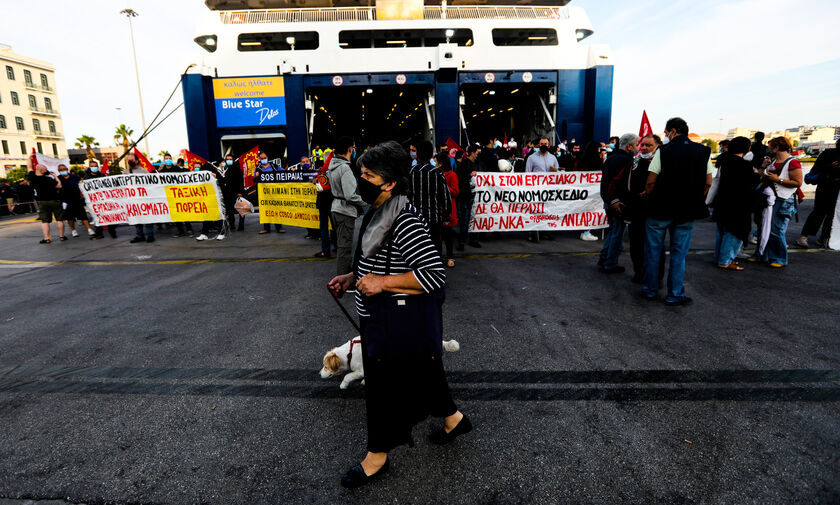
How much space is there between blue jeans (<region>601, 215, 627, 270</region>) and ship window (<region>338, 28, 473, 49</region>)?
12.7 m

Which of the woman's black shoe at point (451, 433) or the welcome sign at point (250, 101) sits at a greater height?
the welcome sign at point (250, 101)

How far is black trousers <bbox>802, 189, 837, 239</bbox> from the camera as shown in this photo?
24.2 feet

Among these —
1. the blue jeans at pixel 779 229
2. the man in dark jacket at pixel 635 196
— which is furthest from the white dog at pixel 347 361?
the blue jeans at pixel 779 229

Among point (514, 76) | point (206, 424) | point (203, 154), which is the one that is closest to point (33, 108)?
point (203, 154)

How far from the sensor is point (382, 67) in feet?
51.7

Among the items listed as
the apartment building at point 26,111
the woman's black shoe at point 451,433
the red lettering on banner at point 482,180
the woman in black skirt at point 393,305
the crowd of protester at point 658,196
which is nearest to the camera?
the woman in black skirt at point 393,305

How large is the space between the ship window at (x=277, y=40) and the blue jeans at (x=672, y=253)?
1457 cm

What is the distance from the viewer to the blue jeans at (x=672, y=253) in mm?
4852

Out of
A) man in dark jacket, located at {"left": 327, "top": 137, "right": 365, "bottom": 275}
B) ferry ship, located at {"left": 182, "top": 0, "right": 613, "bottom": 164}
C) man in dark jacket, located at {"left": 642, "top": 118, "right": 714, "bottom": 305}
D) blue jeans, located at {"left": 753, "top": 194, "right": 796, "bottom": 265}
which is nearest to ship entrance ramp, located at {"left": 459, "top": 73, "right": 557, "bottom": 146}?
ferry ship, located at {"left": 182, "top": 0, "right": 613, "bottom": 164}

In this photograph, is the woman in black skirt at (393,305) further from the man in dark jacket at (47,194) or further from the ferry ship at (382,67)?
the ferry ship at (382,67)

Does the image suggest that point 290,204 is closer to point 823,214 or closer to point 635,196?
point 635,196

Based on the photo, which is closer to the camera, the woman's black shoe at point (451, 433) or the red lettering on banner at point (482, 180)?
the woman's black shoe at point (451, 433)

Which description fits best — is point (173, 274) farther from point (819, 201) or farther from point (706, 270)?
point (819, 201)

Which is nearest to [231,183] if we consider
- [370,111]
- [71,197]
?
[71,197]
